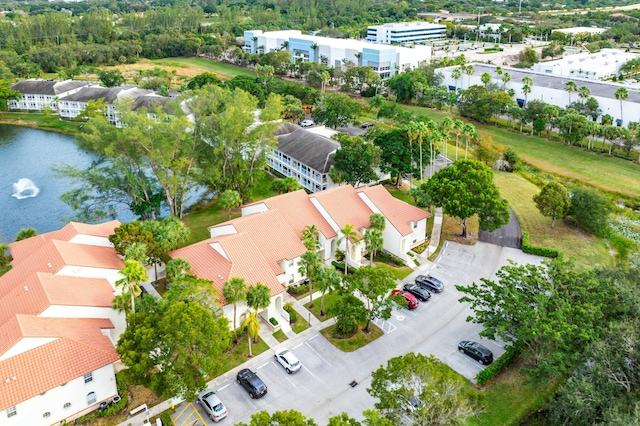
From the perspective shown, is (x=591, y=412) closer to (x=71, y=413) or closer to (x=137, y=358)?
(x=137, y=358)

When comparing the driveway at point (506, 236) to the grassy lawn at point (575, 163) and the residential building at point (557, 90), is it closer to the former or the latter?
the grassy lawn at point (575, 163)

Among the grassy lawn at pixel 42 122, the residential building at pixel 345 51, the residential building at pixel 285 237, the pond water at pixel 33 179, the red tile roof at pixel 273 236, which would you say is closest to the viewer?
the residential building at pixel 285 237

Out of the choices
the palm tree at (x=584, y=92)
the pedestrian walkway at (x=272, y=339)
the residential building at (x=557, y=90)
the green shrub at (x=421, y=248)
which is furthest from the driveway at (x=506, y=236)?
the residential building at (x=557, y=90)

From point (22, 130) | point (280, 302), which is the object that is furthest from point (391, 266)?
point (22, 130)

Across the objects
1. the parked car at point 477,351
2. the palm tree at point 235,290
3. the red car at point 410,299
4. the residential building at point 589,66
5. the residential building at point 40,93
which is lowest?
the parked car at point 477,351

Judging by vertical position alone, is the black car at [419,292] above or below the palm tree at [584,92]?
below

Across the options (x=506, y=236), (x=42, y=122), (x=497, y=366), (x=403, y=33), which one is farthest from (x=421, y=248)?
(x=403, y=33)
